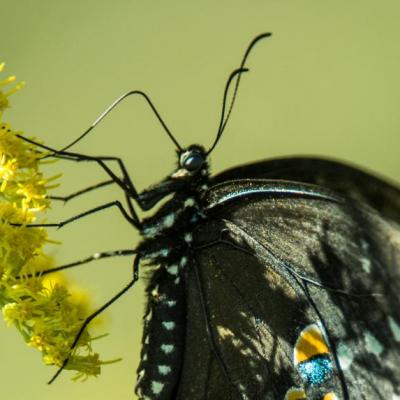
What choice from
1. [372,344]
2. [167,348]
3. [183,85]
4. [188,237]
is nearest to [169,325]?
[167,348]

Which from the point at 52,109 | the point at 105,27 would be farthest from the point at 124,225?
the point at 105,27

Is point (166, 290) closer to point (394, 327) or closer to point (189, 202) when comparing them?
point (189, 202)

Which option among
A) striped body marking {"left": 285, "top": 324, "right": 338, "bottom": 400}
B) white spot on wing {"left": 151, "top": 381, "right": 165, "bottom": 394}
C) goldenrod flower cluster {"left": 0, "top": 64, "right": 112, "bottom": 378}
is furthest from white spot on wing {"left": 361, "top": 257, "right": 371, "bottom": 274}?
goldenrod flower cluster {"left": 0, "top": 64, "right": 112, "bottom": 378}

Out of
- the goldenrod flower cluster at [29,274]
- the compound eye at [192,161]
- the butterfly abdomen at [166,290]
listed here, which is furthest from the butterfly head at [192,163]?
the goldenrod flower cluster at [29,274]

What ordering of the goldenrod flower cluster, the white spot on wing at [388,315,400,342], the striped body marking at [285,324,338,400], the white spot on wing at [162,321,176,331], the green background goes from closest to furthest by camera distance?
the goldenrod flower cluster, the white spot on wing at [388,315,400,342], the striped body marking at [285,324,338,400], the white spot on wing at [162,321,176,331], the green background

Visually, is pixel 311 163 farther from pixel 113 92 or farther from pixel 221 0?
pixel 221 0

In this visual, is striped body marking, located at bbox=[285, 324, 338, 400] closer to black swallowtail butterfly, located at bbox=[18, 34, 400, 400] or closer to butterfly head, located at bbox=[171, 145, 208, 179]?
black swallowtail butterfly, located at bbox=[18, 34, 400, 400]

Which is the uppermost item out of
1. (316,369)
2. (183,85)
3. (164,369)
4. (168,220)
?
(183,85)
